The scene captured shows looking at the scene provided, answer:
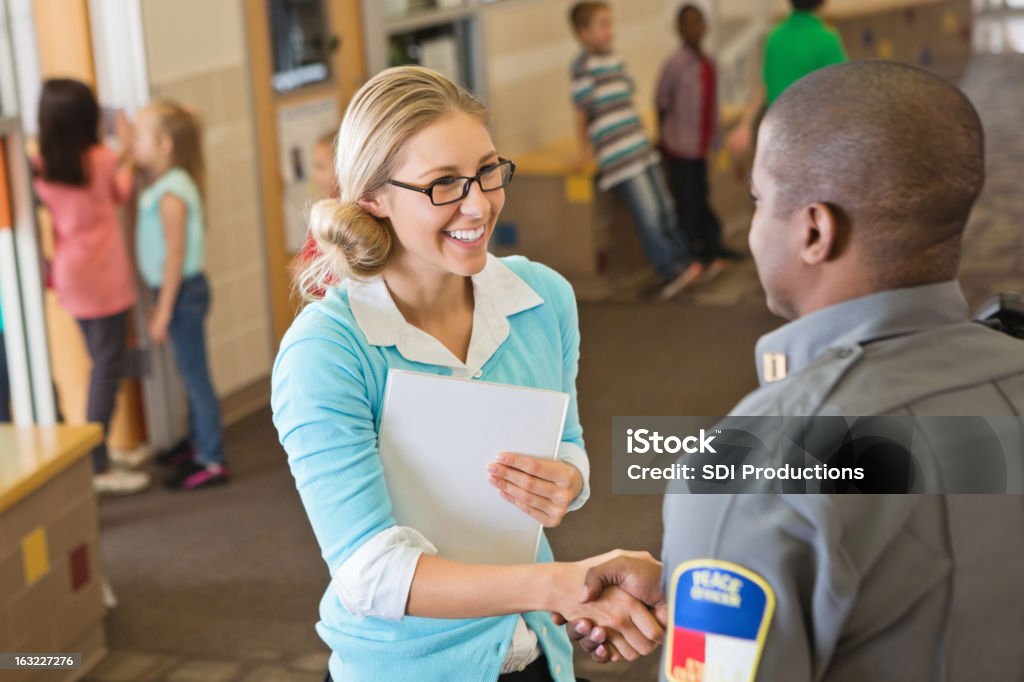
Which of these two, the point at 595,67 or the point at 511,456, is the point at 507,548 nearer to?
the point at 511,456

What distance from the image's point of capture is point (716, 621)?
1065 mm

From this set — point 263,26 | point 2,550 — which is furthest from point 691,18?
point 2,550

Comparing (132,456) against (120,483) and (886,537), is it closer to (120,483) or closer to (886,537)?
(120,483)

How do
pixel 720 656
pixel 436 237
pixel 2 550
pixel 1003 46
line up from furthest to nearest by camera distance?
pixel 1003 46 → pixel 2 550 → pixel 436 237 → pixel 720 656

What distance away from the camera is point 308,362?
1.67m

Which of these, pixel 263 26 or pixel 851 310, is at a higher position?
pixel 263 26

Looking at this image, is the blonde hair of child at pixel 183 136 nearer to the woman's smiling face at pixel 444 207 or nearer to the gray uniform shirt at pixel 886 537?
the woman's smiling face at pixel 444 207

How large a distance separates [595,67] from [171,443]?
3.31 metres

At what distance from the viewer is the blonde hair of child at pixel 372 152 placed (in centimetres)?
177

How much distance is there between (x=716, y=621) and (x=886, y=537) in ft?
0.50

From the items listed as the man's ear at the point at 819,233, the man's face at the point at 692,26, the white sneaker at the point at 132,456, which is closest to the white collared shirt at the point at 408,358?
the man's ear at the point at 819,233

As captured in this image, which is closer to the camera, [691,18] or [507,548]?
[507,548]

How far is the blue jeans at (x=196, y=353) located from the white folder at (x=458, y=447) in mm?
3428

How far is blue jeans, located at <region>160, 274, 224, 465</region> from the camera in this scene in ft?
16.3
